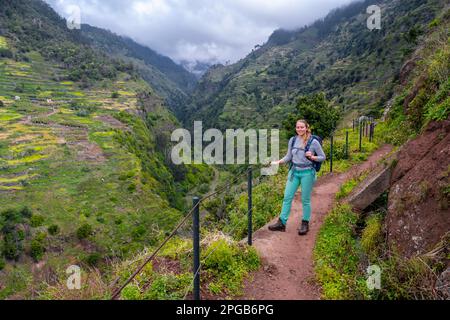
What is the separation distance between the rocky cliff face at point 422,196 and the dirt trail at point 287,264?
1.58 metres

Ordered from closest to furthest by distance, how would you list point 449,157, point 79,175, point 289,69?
point 449,157 → point 79,175 → point 289,69

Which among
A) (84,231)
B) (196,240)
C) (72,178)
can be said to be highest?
(196,240)

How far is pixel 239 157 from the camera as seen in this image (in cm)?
10019

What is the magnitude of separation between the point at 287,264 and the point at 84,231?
3298 cm

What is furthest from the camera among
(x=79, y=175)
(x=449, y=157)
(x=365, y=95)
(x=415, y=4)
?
(x=415, y=4)

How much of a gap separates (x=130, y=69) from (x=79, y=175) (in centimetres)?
8416

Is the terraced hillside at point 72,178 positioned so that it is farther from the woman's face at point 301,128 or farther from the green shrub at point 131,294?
the woman's face at point 301,128

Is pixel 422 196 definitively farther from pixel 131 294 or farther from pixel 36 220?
pixel 36 220

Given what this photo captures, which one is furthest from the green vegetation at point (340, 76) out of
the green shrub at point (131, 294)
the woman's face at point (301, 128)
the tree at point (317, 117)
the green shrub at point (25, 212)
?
the green shrub at point (25, 212)

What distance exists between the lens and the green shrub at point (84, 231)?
34.5 m

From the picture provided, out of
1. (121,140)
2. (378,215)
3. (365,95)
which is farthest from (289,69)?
(378,215)

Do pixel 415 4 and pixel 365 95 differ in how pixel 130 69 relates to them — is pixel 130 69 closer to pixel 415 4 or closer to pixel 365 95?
pixel 365 95

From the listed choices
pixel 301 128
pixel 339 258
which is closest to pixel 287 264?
pixel 339 258

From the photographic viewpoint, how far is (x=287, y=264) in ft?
20.6
